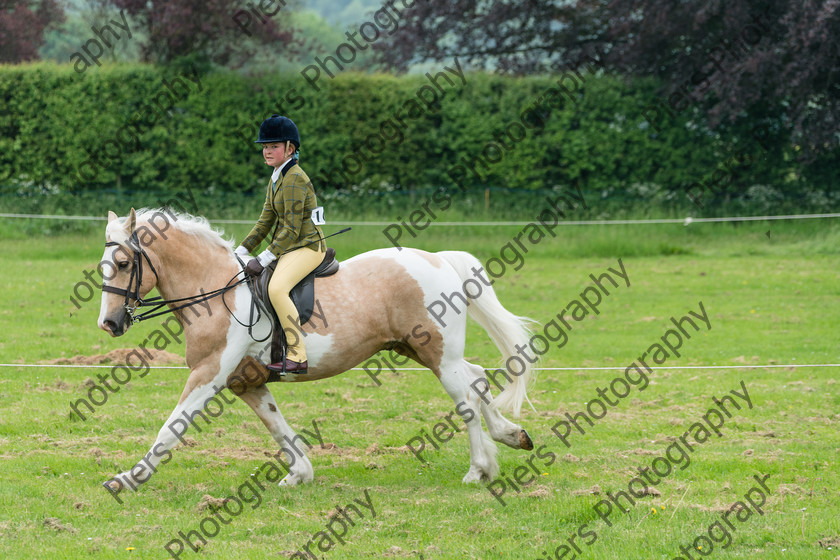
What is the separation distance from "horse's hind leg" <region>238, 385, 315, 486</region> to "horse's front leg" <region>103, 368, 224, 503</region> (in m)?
0.43

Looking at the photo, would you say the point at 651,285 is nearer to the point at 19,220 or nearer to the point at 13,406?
the point at 13,406

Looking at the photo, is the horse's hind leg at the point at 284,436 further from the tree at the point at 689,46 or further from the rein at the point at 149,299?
the tree at the point at 689,46

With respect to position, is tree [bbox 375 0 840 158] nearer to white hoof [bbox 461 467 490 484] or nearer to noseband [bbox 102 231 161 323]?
white hoof [bbox 461 467 490 484]

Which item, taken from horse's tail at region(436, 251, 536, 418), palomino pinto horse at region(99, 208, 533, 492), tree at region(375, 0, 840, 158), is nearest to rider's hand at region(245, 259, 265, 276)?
palomino pinto horse at region(99, 208, 533, 492)

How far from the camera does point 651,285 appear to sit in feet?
49.0

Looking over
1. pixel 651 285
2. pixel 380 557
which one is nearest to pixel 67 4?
pixel 651 285

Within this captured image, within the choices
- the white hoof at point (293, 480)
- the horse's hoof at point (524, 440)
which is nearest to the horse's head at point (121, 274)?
the white hoof at point (293, 480)

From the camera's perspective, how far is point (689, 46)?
20000 mm

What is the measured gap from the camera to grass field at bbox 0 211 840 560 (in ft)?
17.0

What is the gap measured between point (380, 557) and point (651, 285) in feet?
35.9

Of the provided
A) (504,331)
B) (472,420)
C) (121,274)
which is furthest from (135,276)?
(504,331)

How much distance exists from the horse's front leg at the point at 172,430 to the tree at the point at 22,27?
2232cm

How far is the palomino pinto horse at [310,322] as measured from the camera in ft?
19.7

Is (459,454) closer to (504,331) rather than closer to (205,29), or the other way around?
(504,331)
